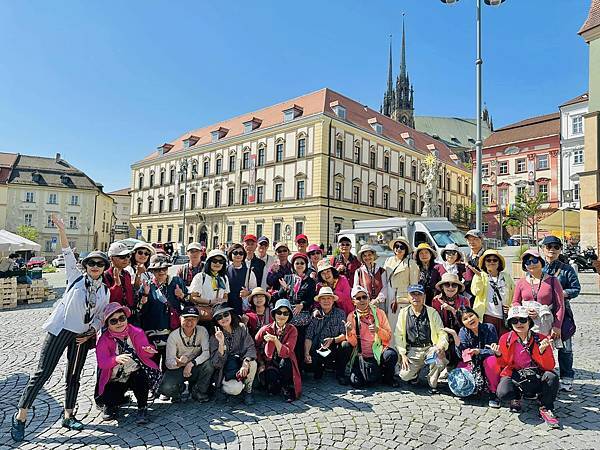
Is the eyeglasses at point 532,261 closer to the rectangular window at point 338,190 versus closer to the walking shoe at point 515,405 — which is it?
the walking shoe at point 515,405

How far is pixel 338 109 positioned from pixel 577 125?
25.7 meters

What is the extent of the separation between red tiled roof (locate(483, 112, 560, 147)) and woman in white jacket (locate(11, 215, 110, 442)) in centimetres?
5367

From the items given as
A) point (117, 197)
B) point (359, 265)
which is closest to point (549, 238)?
point (359, 265)

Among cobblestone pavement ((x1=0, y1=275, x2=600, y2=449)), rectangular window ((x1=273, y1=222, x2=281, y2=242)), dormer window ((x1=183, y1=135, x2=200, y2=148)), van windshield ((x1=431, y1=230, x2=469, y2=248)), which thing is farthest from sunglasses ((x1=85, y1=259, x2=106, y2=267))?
dormer window ((x1=183, y1=135, x2=200, y2=148))

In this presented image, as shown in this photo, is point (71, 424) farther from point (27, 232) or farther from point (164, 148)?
point (27, 232)

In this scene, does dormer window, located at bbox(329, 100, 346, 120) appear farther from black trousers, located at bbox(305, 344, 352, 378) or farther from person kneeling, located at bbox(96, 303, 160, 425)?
person kneeling, located at bbox(96, 303, 160, 425)

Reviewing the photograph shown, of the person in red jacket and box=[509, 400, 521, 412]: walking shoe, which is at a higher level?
the person in red jacket

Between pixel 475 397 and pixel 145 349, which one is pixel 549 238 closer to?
pixel 475 397

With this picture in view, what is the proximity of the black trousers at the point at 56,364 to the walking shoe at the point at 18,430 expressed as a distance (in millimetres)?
141

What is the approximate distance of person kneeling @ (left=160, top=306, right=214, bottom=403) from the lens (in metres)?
4.52

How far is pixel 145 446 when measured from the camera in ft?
11.9

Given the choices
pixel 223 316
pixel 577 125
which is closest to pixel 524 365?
pixel 223 316

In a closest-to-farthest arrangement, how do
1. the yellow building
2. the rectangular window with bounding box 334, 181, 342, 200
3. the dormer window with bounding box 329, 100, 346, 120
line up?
the yellow building < the rectangular window with bounding box 334, 181, 342, 200 < the dormer window with bounding box 329, 100, 346, 120

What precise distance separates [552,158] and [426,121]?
34.4 meters
